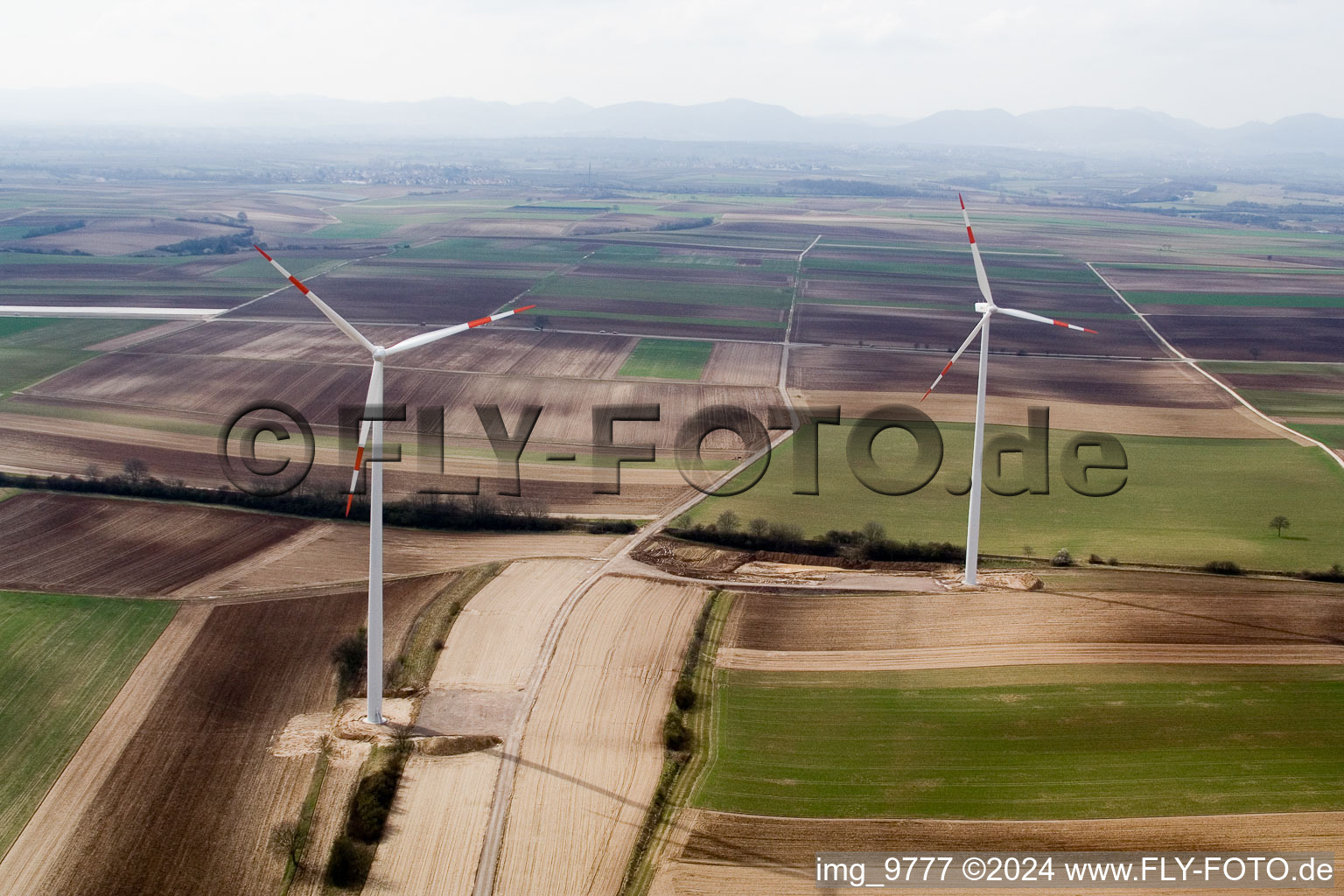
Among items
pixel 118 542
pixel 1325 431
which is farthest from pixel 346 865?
pixel 1325 431

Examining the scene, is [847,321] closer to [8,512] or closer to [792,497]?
[792,497]

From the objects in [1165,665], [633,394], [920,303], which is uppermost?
[920,303]

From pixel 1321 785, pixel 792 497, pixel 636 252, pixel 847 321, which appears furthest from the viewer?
pixel 636 252

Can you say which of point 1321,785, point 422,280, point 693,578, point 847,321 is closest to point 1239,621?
point 1321,785

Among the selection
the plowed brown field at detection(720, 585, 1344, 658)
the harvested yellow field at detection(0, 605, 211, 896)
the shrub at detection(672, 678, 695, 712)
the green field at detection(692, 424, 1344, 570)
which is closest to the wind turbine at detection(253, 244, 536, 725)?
the harvested yellow field at detection(0, 605, 211, 896)

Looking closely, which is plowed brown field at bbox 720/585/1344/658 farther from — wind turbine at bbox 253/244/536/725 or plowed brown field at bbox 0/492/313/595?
plowed brown field at bbox 0/492/313/595

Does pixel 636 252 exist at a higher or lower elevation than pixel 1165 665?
higher

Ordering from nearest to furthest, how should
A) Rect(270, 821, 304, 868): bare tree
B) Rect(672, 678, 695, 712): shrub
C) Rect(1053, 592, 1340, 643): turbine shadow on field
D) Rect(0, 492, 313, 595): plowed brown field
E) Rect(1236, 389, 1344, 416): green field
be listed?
Rect(270, 821, 304, 868): bare tree, Rect(672, 678, 695, 712): shrub, Rect(1053, 592, 1340, 643): turbine shadow on field, Rect(0, 492, 313, 595): plowed brown field, Rect(1236, 389, 1344, 416): green field
